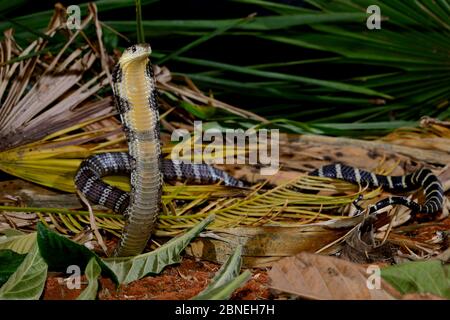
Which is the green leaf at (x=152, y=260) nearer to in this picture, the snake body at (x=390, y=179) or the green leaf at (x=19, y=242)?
the green leaf at (x=19, y=242)

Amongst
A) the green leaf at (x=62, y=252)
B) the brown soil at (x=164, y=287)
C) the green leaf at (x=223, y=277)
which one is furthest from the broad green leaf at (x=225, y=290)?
the green leaf at (x=62, y=252)

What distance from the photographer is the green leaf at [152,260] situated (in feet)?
10.8

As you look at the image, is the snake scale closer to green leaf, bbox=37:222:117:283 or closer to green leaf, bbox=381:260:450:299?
green leaf, bbox=37:222:117:283

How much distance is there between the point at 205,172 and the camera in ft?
16.0

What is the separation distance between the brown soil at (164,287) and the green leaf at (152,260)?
4cm

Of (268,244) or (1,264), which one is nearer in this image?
(1,264)

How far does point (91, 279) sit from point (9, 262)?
50cm

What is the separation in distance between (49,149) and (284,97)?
6.32 feet

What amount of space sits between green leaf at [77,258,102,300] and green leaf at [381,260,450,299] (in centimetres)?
110

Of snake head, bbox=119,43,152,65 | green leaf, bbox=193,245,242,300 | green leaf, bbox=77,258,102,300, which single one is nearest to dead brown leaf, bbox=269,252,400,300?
green leaf, bbox=193,245,242,300

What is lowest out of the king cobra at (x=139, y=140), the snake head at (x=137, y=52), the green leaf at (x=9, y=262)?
the green leaf at (x=9, y=262)

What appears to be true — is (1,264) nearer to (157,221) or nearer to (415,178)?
(157,221)

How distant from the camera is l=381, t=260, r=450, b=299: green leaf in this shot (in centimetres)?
271
